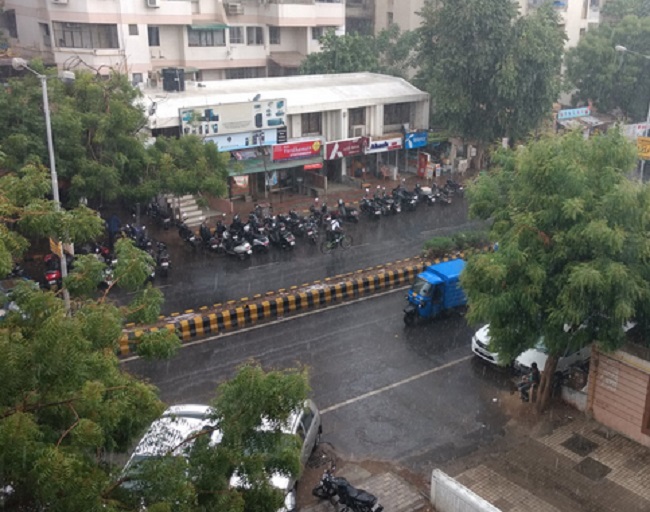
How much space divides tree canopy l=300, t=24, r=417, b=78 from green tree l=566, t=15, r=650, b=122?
9386 millimetres

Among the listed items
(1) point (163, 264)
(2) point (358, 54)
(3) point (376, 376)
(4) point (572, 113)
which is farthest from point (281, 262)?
(4) point (572, 113)

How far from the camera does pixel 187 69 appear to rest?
119 feet

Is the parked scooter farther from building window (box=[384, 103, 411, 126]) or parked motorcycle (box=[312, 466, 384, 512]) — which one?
parked motorcycle (box=[312, 466, 384, 512])

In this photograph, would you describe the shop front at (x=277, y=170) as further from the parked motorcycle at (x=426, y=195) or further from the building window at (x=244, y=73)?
the building window at (x=244, y=73)

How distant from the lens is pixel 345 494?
11359 millimetres

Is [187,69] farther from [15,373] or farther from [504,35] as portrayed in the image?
[15,373]

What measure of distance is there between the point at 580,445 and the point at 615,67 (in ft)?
101

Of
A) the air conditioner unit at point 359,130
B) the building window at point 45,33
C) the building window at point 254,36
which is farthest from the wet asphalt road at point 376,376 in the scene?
the building window at point 254,36

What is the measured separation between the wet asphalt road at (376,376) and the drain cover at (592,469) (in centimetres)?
173

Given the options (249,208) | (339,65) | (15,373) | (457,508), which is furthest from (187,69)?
(15,373)

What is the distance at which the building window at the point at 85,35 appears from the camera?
3341 centimetres

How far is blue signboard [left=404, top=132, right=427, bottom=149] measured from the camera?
3391 cm

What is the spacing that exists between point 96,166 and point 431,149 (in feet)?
66.8

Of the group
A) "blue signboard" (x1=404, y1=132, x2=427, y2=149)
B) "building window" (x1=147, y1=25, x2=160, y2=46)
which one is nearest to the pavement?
"blue signboard" (x1=404, y1=132, x2=427, y2=149)
